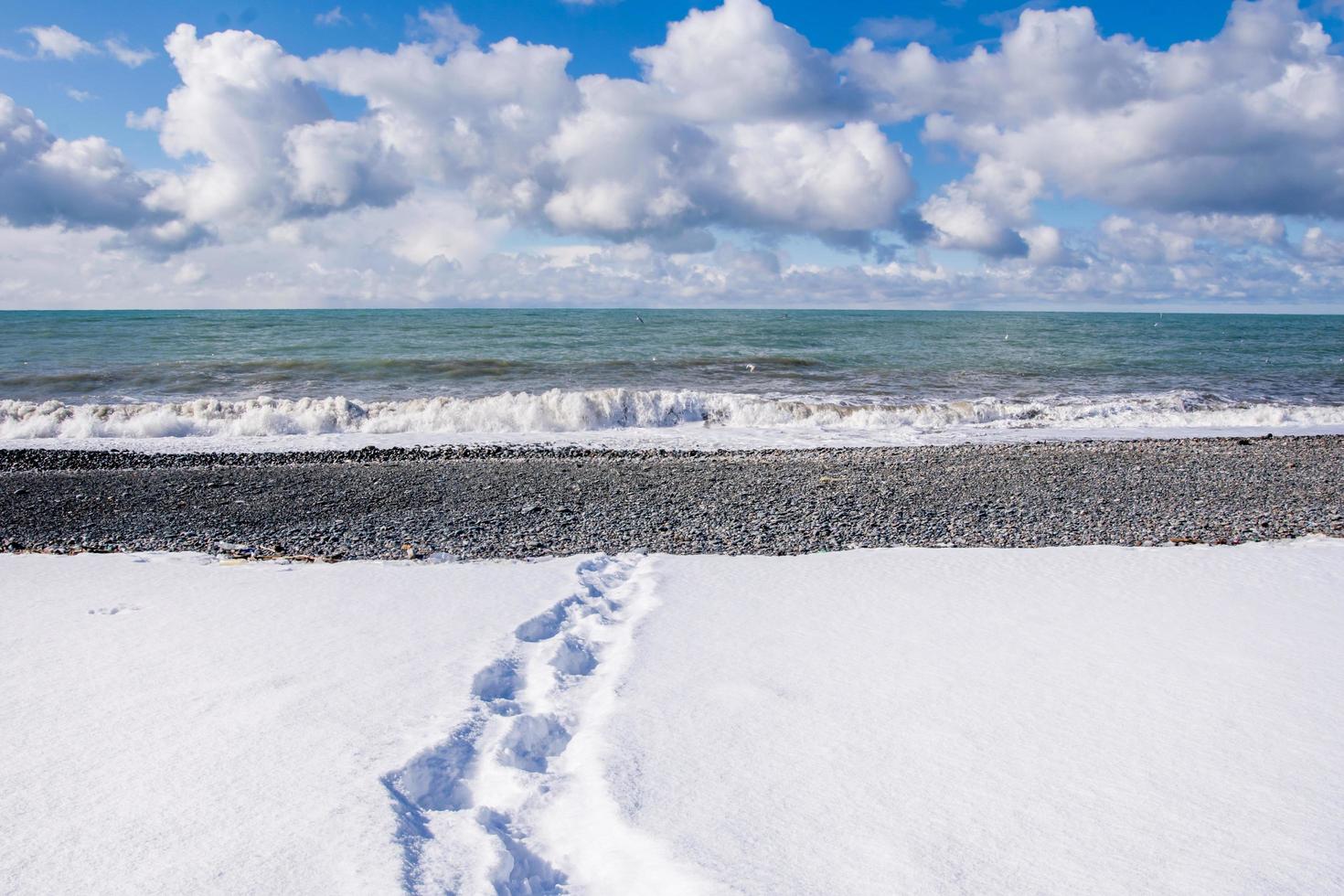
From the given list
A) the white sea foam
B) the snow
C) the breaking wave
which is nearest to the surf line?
the snow

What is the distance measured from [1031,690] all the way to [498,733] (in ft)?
8.87

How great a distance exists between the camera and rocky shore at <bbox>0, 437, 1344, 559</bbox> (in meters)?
7.80

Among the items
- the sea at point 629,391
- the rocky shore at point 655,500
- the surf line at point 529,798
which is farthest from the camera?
the sea at point 629,391

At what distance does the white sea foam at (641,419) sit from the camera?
1648 cm

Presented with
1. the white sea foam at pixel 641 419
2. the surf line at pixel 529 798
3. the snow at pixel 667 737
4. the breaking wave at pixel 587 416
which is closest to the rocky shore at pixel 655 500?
the snow at pixel 667 737

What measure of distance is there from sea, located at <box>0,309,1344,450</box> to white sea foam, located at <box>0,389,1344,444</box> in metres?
0.06

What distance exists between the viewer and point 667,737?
3.45 m

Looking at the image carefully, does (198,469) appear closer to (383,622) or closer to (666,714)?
(383,622)

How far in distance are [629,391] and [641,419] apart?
105 cm

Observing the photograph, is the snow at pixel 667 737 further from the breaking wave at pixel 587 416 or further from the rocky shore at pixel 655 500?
the breaking wave at pixel 587 416

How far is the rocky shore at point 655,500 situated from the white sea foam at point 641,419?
299 cm

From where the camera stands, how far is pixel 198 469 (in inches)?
455

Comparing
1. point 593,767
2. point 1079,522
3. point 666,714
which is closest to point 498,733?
point 593,767

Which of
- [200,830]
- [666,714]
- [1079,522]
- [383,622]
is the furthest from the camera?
[1079,522]
